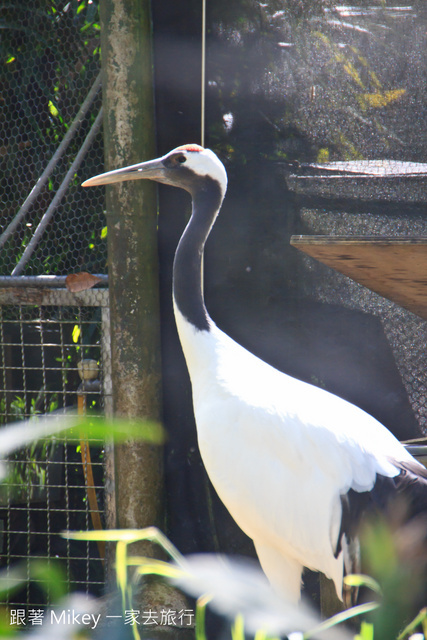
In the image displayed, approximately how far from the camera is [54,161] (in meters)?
2.39

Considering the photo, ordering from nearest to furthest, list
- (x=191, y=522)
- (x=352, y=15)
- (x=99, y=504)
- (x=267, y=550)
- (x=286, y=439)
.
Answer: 1. (x=286, y=439)
2. (x=267, y=550)
3. (x=352, y=15)
4. (x=191, y=522)
5. (x=99, y=504)

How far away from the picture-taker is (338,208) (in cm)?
229

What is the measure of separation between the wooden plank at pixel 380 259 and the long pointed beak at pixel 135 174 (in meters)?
0.74

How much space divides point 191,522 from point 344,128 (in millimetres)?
1466

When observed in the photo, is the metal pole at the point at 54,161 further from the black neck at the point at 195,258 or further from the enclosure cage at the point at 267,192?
the black neck at the point at 195,258

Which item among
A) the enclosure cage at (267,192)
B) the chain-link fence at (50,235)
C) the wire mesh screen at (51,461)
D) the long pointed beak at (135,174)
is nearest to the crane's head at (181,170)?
the long pointed beak at (135,174)

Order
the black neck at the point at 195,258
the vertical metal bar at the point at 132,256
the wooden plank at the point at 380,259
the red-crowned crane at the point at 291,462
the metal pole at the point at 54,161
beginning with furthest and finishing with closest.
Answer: the metal pole at the point at 54,161 < the vertical metal bar at the point at 132,256 < the black neck at the point at 195,258 < the red-crowned crane at the point at 291,462 < the wooden plank at the point at 380,259

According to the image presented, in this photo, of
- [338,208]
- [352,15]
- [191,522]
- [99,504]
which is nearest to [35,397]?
[99,504]

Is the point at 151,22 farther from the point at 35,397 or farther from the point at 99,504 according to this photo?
the point at 99,504

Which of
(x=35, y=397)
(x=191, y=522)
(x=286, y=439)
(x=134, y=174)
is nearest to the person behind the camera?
(x=286, y=439)

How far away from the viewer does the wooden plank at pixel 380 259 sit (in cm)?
132

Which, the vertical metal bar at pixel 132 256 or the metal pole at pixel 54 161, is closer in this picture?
the vertical metal bar at pixel 132 256

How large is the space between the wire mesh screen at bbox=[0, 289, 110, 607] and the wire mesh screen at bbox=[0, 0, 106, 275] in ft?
0.75

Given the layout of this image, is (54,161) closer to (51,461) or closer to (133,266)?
(133,266)
